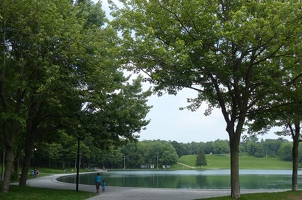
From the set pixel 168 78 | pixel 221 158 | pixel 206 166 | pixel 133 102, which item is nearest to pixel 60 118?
pixel 133 102

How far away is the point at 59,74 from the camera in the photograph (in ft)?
56.1

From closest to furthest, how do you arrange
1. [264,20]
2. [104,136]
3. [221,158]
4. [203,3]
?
[264,20] → [203,3] → [104,136] → [221,158]

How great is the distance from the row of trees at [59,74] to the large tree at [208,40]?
1.44m

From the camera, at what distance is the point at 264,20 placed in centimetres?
1210

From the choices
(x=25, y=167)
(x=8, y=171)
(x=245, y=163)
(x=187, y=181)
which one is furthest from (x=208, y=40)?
(x=245, y=163)

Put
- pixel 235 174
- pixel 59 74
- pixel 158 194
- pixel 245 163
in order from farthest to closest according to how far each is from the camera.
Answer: pixel 245 163 < pixel 158 194 < pixel 59 74 < pixel 235 174

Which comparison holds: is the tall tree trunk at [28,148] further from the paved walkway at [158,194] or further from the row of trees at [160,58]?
the paved walkway at [158,194]

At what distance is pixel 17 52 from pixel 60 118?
5797 mm

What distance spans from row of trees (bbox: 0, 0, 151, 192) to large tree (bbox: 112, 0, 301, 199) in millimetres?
1436

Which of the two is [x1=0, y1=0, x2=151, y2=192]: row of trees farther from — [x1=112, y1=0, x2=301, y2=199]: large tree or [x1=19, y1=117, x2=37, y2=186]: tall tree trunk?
[x1=112, y1=0, x2=301, y2=199]: large tree

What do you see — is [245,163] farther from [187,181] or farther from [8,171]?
[8,171]

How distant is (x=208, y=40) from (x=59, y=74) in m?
7.86

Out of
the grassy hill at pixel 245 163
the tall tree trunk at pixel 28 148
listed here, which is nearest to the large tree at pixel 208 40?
the tall tree trunk at pixel 28 148

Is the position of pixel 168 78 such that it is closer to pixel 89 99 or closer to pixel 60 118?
pixel 89 99
